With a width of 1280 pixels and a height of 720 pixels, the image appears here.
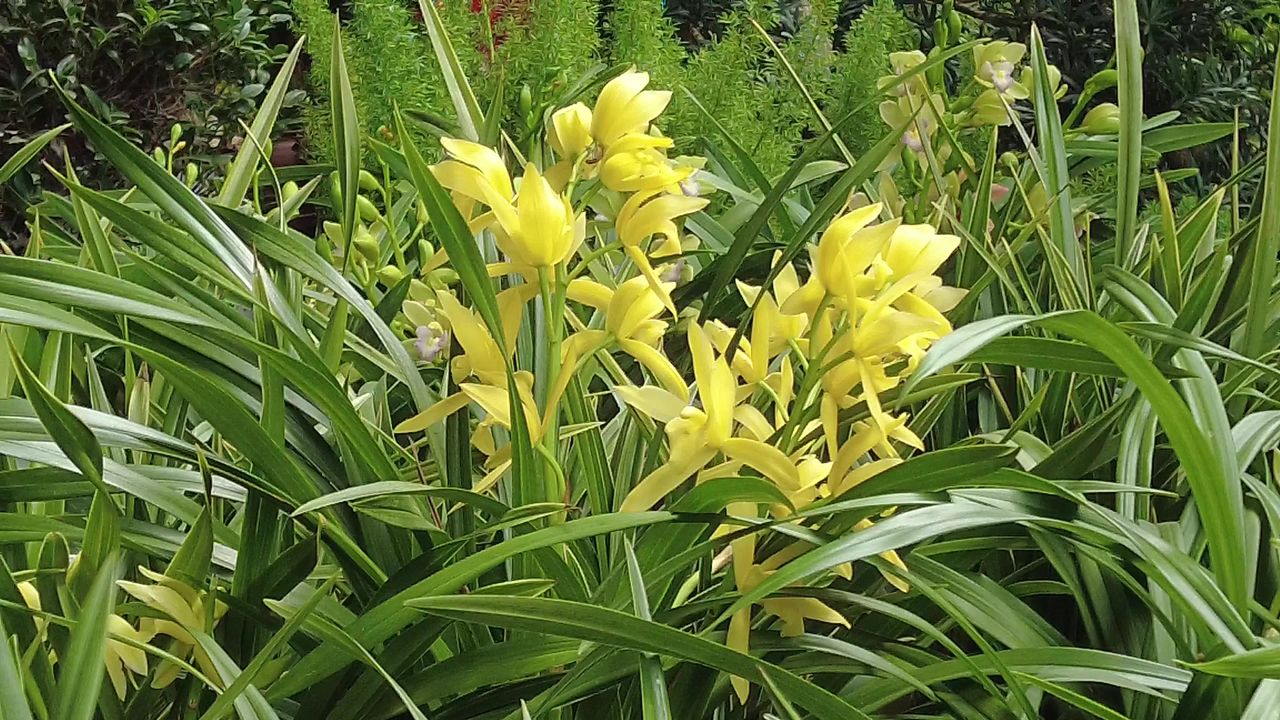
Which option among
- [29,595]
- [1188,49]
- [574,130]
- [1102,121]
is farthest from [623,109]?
[1188,49]

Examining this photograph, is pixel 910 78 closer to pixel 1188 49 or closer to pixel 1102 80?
pixel 1102 80

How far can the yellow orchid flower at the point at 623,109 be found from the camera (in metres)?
0.51

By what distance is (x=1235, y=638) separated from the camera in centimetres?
46

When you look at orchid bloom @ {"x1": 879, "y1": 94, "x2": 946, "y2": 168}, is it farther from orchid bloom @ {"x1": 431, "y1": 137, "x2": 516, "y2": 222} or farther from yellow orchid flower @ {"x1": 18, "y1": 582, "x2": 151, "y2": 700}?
yellow orchid flower @ {"x1": 18, "y1": 582, "x2": 151, "y2": 700}

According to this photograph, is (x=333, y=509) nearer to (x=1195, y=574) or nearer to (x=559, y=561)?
(x=559, y=561)

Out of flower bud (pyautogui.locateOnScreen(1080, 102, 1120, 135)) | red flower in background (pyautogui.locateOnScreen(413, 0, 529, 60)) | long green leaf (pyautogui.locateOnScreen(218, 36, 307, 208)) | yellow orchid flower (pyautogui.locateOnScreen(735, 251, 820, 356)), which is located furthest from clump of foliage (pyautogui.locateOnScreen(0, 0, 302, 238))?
yellow orchid flower (pyautogui.locateOnScreen(735, 251, 820, 356))

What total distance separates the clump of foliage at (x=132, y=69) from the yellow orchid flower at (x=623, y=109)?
5.64ft

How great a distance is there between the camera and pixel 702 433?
456 mm

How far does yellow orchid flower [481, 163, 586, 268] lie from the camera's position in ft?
1.49

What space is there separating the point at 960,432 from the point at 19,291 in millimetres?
589

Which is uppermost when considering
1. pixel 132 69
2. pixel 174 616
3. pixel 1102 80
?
pixel 1102 80

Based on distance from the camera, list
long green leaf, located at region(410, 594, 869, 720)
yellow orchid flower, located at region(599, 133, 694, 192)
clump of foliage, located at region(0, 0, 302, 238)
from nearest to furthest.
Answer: long green leaf, located at region(410, 594, 869, 720) → yellow orchid flower, located at region(599, 133, 694, 192) → clump of foliage, located at region(0, 0, 302, 238)

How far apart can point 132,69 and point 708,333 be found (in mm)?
2141

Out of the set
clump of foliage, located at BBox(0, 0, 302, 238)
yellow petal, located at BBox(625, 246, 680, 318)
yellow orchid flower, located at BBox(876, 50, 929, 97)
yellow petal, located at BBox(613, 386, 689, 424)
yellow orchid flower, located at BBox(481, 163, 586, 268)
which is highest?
yellow orchid flower, located at BBox(481, 163, 586, 268)
